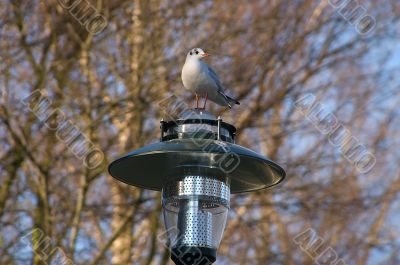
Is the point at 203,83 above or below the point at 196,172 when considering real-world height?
above

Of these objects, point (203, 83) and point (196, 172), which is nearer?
point (196, 172)

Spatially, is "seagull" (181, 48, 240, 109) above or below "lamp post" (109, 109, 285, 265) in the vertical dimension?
above

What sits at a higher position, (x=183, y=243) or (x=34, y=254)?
(x=34, y=254)

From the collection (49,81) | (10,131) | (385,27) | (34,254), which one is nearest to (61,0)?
(49,81)

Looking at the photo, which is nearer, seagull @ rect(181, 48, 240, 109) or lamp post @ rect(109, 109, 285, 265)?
lamp post @ rect(109, 109, 285, 265)

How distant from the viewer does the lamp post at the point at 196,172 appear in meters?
4.15

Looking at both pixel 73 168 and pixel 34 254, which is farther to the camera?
pixel 73 168

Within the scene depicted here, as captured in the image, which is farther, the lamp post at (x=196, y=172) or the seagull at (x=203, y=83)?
the seagull at (x=203, y=83)

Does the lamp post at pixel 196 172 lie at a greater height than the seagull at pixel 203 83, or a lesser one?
lesser

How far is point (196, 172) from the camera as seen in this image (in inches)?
169

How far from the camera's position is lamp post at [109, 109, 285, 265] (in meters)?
4.15

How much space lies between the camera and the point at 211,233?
4219mm

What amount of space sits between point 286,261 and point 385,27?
4.19 meters

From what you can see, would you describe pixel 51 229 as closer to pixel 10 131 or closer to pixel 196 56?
pixel 10 131
